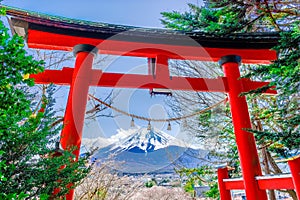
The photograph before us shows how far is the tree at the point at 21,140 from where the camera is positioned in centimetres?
98

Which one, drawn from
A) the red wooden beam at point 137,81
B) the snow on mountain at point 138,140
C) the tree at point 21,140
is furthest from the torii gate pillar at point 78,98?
the snow on mountain at point 138,140

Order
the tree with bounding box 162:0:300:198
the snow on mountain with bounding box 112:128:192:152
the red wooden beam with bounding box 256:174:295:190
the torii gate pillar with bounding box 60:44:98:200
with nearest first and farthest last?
the tree with bounding box 162:0:300:198 → the red wooden beam with bounding box 256:174:295:190 → the torii gate pillar with bounding box 60:44:98:200 → the snow on mountain with bounding box 112:128:192:152

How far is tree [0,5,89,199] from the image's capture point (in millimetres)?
983

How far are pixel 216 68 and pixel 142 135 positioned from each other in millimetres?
→ 2916

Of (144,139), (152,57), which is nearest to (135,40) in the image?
(152,57)

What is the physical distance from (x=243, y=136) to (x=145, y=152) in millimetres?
2782

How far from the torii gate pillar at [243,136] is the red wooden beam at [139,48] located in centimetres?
20

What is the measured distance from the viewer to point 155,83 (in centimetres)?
281

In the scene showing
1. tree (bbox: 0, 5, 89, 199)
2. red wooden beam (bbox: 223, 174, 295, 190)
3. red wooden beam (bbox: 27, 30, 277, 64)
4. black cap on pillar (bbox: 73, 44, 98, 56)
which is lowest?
red wooden beam (bbox: 223, 174, 295, 190)

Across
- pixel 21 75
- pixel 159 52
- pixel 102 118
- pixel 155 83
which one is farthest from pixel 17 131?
pixel 102 118

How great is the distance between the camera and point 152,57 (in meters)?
3.03

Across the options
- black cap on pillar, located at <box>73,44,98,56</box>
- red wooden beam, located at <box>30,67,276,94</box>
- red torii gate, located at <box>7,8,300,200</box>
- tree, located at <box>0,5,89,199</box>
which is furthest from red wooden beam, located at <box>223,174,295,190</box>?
black cap on pillar, located at <box>73,44,98,56</box>

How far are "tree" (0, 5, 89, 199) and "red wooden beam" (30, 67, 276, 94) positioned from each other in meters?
0.92

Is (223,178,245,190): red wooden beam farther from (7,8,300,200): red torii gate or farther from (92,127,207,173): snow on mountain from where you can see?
(92,127,207,173): snow on mountain
